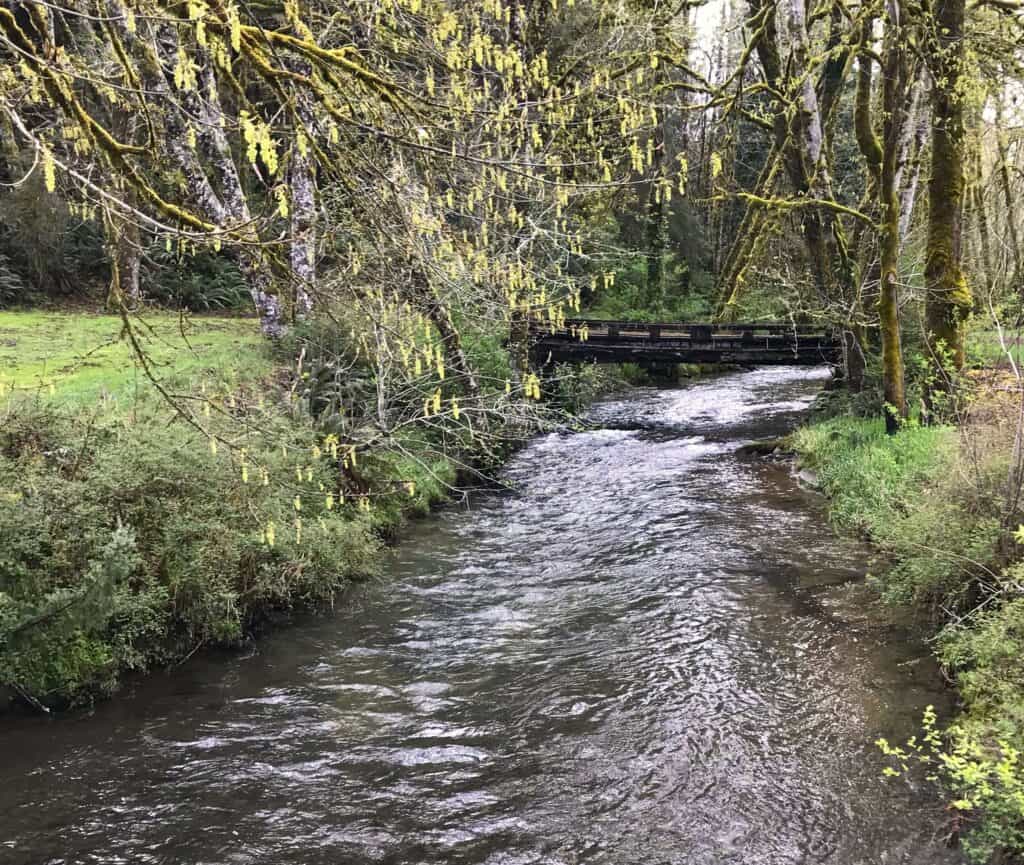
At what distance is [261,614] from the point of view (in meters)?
8.80

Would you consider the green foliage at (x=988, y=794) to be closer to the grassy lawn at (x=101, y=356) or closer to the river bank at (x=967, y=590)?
the river bank at (x=967, y=590)

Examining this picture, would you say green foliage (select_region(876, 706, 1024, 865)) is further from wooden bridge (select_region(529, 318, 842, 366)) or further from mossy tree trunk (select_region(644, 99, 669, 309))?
mossy tree trunk (select_region(644, 99, 669, 309))

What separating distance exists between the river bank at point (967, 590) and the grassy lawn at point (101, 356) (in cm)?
791

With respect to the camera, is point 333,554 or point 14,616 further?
point 333,554

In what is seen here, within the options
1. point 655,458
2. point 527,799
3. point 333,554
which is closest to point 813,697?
point 527,799

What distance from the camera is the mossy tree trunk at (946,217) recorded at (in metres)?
11.0

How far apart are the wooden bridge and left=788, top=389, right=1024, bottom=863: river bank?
962 cm

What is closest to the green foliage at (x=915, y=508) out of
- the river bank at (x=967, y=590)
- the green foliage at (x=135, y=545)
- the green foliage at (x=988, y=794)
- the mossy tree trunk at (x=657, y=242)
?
the river bank at (x=967, y=590)

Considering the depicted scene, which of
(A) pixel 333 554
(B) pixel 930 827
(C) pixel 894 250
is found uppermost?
(C) pixel 894 250

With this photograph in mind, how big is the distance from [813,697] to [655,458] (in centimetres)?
1031

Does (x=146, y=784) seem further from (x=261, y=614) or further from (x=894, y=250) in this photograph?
(x=894, y=250)

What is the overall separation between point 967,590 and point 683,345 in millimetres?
14538

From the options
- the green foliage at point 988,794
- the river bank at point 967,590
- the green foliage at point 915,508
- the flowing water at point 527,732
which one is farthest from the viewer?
the green foliage at point 915,508

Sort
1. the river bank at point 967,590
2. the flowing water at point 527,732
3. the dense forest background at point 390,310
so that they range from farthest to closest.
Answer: the flowing water at point 527,732 → the river bank at point 967,590 → the dense forest background at point 390,310
